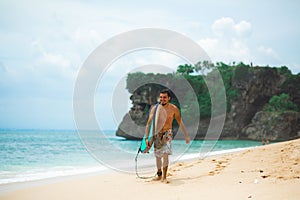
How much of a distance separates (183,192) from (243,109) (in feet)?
176

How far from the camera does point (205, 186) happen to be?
18.1 feet

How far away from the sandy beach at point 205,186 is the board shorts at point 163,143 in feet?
1.84

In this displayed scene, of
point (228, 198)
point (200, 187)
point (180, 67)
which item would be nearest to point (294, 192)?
point (228, 198)

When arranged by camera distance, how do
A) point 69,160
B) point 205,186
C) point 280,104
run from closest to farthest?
1. point 205,186
2. point 69,160
3. point 280,104

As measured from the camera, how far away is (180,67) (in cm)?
6150

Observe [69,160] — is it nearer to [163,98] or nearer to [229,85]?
[163,98]

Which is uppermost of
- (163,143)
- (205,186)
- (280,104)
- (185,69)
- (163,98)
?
(185,69)

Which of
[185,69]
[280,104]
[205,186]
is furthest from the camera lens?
[185,69]

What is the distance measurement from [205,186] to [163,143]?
128cm

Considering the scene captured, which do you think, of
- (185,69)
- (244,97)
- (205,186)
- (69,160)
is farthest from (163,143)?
(185,69)

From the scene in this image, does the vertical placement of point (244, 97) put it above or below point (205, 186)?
above

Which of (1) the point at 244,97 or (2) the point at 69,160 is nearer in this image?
(2) the point at 69,160

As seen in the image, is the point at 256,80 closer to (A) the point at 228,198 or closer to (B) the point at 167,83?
(B) the point at 167,83

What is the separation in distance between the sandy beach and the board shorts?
0.56 m
